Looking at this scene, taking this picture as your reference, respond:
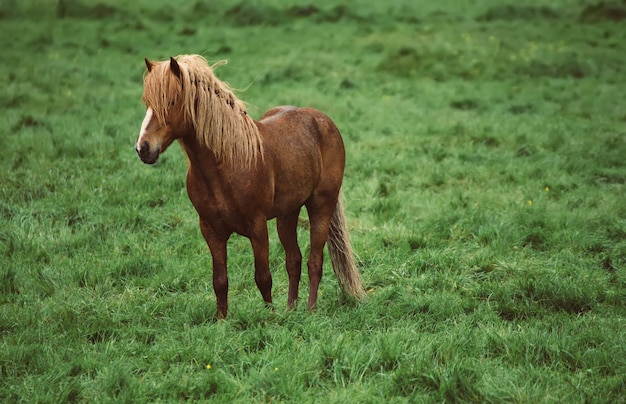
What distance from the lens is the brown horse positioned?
13.9 ft

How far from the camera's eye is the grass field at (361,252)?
4.12m

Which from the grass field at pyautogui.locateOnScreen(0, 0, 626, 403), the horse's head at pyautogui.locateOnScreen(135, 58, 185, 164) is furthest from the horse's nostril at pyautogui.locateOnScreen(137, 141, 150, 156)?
the grass field at pyautogui.locateOnScreen(0, 0, 626, 403)

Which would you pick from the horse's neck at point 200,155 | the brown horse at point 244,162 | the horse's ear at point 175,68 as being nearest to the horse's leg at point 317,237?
the brown horse at point 244,162

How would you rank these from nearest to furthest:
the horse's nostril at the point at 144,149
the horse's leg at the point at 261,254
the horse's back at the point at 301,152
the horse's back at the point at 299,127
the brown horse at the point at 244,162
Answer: the horse's nostril at the point at 144,149, the brown horse at the point at 244,162, the horse's leg at the point at 261,254, the horse's back at the point at 301,152, the horse's back at the point at 299,127

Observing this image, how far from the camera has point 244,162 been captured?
4.55 meters

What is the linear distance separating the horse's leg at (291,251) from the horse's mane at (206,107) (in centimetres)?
88

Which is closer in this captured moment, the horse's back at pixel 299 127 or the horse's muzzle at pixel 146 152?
the horse's muzzle at pixel 146 152

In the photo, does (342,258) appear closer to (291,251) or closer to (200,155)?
(291,251)

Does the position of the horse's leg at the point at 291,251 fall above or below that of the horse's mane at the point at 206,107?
below

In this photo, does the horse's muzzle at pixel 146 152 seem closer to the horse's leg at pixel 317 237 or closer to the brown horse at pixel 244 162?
the brown horse at pixel 244 162

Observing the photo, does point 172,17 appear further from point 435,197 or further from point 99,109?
point 435,197

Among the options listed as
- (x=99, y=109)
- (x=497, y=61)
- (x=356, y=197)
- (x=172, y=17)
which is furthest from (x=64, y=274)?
(x=172, y=17)

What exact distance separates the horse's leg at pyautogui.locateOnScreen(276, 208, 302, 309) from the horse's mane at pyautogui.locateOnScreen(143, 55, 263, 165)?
88cm

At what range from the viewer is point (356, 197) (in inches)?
328
